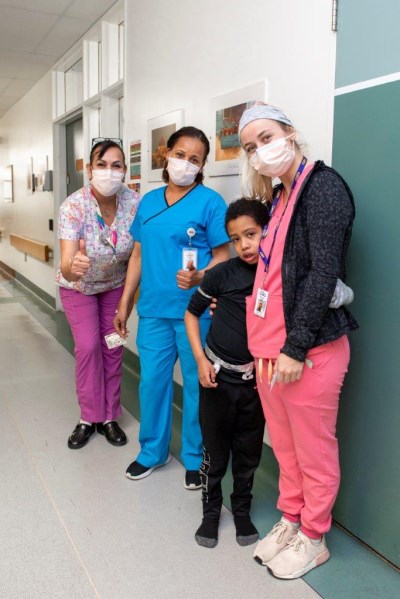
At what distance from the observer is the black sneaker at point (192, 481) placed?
2293 mm

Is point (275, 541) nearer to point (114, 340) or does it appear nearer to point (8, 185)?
point (114, 340)

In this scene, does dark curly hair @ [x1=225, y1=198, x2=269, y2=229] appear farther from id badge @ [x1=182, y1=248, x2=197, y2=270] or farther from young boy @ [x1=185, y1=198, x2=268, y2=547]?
id badge @ [x1=182, y1=248, x2=197, y2=270]

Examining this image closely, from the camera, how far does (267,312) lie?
5.43 ft

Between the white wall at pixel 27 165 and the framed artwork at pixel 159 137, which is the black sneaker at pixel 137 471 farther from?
the white wall at pixel 27 165

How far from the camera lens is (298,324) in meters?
1.52

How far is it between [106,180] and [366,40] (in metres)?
1.24

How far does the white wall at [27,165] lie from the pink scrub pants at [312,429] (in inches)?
198

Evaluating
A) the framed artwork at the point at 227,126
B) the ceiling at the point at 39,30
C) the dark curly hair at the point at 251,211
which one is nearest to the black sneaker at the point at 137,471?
the dark curly hair at the point at 251,211

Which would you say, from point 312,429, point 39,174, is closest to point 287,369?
point 312,429

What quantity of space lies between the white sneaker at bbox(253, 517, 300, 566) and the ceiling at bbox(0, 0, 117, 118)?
3737 millimetres

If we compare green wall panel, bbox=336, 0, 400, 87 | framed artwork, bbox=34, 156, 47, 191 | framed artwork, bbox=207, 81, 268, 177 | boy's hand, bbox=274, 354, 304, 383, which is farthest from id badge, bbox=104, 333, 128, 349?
framed artwork, bbox=34, 156, 47, 191

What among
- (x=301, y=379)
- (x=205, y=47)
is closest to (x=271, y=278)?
(x=301, y=379)

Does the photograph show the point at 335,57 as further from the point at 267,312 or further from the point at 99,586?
the point at 99,586

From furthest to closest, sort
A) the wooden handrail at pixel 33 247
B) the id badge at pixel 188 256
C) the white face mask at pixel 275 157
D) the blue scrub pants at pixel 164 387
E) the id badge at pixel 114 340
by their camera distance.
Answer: the wooden handrail at pixel 33 247
the id badge at pixel 114 340
the blue scrub pants at pixel 164 387
the id badge at pixel 188 256
the white face mask at pixel 275 157
